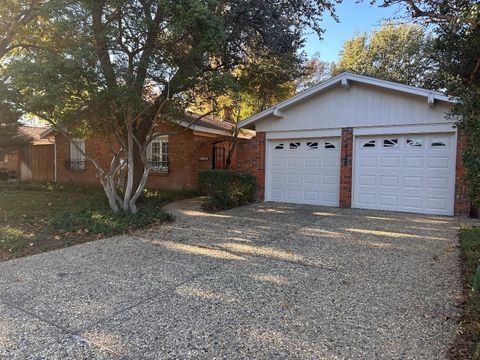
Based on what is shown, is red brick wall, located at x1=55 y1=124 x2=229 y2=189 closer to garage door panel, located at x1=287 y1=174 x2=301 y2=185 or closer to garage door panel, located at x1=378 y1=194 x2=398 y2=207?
garage door panel, located at x1=287 y1=174 x2=301 y2=185

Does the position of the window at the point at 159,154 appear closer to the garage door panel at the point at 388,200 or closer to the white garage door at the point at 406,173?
the white garage door at the point at 406,173

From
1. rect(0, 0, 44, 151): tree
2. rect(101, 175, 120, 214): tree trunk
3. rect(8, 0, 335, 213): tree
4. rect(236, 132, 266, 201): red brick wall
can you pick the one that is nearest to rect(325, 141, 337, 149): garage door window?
rect(236, 132, 266, 201): red brick wall

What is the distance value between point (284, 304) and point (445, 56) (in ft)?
14.5

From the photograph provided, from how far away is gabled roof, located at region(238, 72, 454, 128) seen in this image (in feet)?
29.0

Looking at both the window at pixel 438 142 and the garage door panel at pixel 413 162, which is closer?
the window at pixel 438 142

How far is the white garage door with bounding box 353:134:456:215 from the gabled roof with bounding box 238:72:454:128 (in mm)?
1178

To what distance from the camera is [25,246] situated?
6.35 metres

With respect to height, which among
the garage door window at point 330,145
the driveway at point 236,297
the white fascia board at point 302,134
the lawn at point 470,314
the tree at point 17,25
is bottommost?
the driveway at point 236,297

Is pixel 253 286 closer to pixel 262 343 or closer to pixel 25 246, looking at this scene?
pixel 262 343

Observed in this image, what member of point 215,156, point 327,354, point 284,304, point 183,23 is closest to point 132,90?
point 183,23

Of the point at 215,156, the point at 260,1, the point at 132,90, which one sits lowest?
the point at 215,156

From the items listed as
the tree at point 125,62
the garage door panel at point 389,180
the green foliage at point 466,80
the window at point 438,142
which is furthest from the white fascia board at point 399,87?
the green foliage at point 466,80

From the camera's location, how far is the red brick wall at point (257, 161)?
39.8ft

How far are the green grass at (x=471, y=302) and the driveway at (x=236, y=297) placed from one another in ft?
0.45
